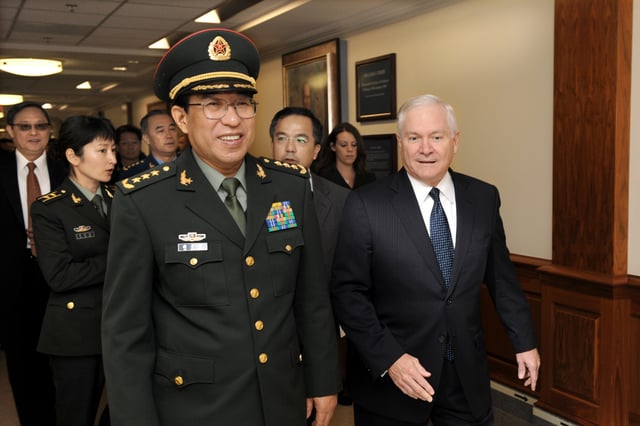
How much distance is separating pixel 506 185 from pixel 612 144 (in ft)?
3.89

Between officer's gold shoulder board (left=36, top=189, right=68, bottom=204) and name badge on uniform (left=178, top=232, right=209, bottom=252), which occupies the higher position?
officer's gold shoulder board (left=36, top=189, right=68, bottom=204)

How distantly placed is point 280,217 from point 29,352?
2455 mm

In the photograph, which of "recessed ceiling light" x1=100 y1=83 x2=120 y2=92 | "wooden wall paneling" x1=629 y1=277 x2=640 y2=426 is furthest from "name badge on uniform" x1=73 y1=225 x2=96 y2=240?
"recessed ceiling light" x1=100 y1=83 x2=120 y2=92

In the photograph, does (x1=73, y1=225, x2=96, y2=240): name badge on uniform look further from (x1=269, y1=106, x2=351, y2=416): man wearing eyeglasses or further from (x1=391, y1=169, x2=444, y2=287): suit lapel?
(x1=391, y1=169, x2=444, y2=287): suit lapel

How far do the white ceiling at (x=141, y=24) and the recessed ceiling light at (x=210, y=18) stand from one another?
0.11 metres

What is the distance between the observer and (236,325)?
1659mm

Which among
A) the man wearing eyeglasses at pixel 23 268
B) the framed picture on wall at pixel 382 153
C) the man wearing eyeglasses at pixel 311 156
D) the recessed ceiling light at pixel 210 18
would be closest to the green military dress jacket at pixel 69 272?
the man wearing eyeglasses at pixel 23 268

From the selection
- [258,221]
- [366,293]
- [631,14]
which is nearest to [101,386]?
[366,293]

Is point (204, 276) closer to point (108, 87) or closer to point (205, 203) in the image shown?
point (205, 203)

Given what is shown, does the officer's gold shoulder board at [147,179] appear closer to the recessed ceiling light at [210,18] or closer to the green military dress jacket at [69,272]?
the green military dress jacket at [69,272]

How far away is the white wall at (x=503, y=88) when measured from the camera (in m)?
4.22

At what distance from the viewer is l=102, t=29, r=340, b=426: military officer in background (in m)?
1.61

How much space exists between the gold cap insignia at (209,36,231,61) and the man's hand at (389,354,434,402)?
1104mm

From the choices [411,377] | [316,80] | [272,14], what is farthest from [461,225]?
[316,80]
